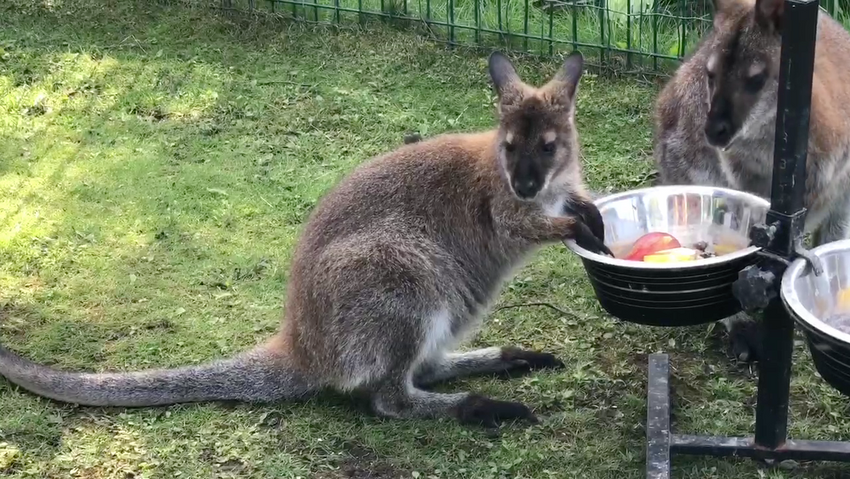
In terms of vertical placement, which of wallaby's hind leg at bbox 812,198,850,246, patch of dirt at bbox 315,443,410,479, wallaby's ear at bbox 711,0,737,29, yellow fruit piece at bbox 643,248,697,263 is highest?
wallaby's ear at bbox 711,0,737,29

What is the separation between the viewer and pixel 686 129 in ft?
14.0

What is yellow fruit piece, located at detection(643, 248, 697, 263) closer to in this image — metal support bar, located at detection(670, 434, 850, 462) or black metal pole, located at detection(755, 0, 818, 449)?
black metal pole, located at detection(755, 0, 818, 449)

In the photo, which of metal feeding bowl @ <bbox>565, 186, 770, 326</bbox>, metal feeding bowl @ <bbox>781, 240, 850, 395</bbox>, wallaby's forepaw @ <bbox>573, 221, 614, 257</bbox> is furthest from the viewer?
wallaby's forepaw @ <bbox>573, 221, 614, 257</bbox>

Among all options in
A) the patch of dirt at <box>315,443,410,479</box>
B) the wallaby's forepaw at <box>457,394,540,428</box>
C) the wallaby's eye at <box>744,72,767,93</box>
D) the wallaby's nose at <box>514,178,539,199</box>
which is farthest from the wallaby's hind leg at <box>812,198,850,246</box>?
the patch of dirt at <box>315,443,410,479</box>

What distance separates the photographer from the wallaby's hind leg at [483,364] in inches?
158

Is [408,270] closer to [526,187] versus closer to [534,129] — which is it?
[526,187]

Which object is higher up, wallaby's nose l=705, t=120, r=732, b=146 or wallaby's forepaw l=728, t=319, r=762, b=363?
wallaby's nose l=705, t=120, r=732, b=146

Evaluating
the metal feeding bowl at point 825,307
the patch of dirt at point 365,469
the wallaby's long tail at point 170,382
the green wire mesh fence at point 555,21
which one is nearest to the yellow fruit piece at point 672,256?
the metal feeding bowl at point 825,307

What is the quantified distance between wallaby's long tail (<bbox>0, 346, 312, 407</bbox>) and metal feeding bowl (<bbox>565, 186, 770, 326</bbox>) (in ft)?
3.91

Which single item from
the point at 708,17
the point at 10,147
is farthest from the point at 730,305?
the point at 10,147

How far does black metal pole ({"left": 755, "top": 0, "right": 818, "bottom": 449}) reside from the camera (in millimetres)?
2689

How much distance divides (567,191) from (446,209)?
457mm

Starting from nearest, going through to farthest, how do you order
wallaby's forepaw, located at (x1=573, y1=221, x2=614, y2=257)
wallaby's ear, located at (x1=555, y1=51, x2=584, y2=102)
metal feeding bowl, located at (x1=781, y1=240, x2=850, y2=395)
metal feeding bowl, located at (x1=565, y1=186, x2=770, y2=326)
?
metal feeding bowl, located at (x1=781, y1=240, x2=850, y2=395), metal feeding bowl, located at (x1=565, y1=186, x2=770, y2=326), wallaby's forepaw, located at (x1=573, y1=221, x2=614, y2=257), wallaby's ear, located at (x1=555, y1=51, x2=584, y2=102)

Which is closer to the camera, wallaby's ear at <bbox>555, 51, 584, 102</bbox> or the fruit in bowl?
the fruit in bowl
